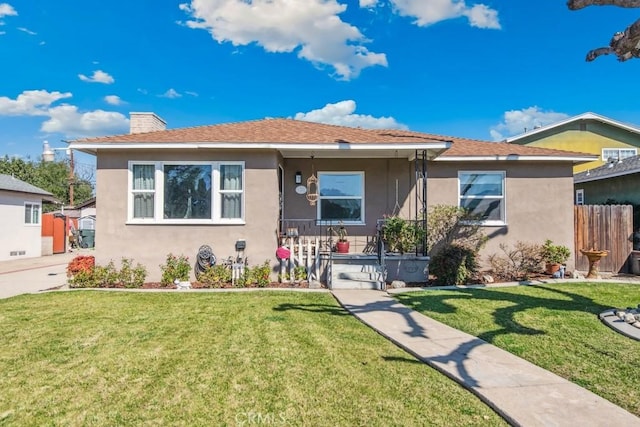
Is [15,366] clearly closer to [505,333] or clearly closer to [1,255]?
[505,333]

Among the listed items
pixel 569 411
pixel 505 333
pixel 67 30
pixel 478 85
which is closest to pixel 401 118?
pixel 478 85

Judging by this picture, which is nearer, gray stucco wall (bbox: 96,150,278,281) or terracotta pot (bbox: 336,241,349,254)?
gray stucco wall (bbox: 96,150,278,281)

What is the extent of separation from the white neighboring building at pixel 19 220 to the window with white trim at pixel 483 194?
17.8m

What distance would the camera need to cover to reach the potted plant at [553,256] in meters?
10.2

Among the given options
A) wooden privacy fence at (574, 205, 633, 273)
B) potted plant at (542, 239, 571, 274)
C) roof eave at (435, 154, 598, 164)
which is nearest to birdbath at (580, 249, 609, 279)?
potted plant at (542, 239, 571, 274)

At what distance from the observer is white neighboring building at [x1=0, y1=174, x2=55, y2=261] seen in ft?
54.1

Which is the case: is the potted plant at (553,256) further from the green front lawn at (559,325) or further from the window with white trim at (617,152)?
the window with white trim at (617,152)

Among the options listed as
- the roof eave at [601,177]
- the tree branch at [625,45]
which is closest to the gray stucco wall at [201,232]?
the tree branch at [625,45]

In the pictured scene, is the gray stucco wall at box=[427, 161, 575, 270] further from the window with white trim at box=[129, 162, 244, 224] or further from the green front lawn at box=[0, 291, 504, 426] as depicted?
the green front lawn at box=[0, 291, 504, 426]

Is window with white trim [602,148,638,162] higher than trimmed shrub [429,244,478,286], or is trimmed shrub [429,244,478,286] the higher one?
window with white trim [602,148,638,162]

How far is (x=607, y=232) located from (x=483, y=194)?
3.59 m

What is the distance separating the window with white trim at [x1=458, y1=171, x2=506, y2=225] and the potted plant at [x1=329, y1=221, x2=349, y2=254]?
3.39 m

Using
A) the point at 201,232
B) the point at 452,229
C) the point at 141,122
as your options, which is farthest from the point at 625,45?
the point at 141,122

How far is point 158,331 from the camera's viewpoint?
18.0 ft
